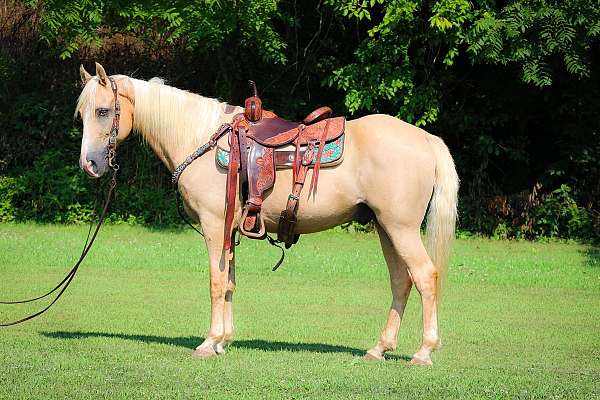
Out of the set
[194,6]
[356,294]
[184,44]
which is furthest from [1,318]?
[184,44]

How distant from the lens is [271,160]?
786 cm

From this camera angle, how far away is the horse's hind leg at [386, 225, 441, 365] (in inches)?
299

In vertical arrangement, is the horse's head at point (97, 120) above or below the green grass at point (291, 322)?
above

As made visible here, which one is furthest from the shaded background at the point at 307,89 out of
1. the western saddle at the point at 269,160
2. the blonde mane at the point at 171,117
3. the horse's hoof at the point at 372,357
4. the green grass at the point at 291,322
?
the horse's hoof at the point at 372,357

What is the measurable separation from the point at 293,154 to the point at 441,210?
4.15 ft

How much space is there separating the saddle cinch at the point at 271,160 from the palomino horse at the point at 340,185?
3.3 inches

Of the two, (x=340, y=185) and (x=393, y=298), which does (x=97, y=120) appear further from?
(x=393, y=298)

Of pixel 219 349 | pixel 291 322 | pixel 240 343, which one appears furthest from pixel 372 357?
pixel 291 322

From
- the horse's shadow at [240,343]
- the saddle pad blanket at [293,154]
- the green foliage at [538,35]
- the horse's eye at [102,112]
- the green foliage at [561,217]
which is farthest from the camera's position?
the green foliage at [561,217]

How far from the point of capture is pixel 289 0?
62.0ft

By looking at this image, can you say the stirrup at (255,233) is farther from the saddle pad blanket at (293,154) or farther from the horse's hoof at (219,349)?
the horse's hoof at (219,349)

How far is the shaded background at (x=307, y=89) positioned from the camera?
17109 mm

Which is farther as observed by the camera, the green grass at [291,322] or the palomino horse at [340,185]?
the palomino horse at [340,185]

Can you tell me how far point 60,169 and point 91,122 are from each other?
11006mm
